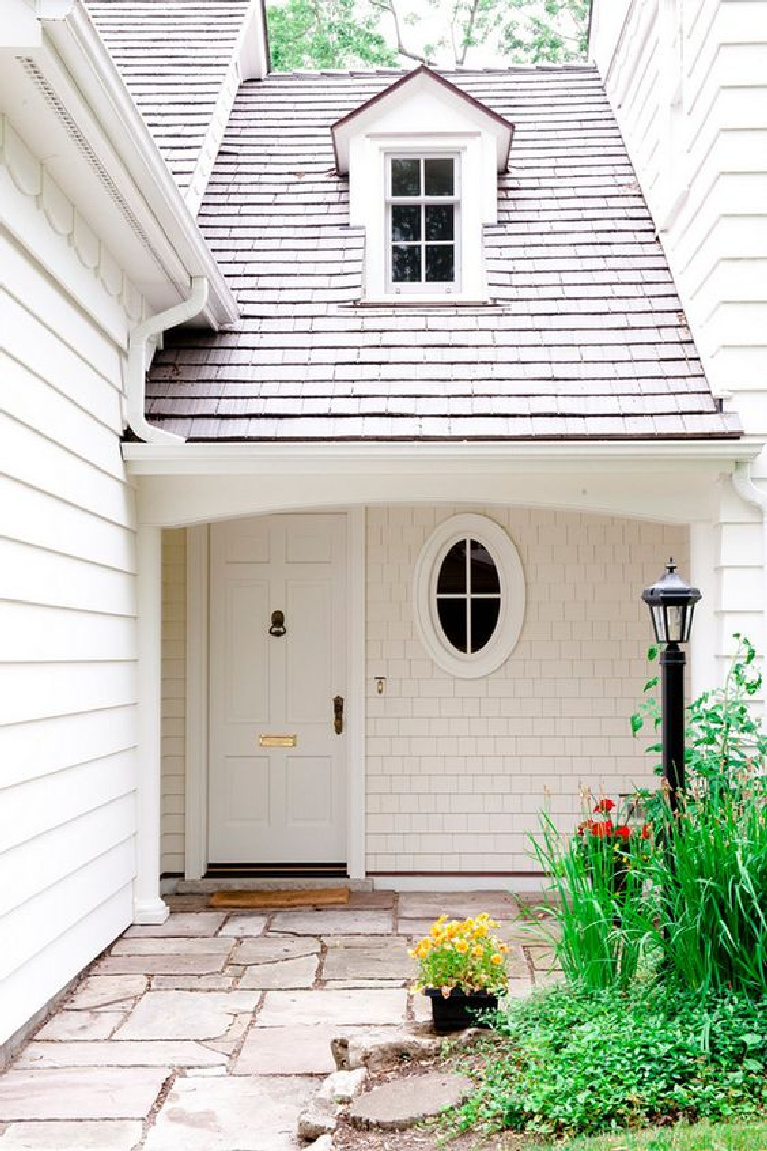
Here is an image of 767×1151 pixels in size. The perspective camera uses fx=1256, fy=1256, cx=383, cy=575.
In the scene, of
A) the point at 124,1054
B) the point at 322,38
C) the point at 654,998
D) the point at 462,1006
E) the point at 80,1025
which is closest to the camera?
the point at 654,998

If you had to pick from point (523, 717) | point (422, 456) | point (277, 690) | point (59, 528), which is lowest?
point (523, 717)

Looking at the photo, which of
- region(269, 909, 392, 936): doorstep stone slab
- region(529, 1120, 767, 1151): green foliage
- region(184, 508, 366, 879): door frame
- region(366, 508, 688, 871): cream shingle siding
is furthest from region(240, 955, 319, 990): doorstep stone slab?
region(529, 1120, 767, 1151): green foliage

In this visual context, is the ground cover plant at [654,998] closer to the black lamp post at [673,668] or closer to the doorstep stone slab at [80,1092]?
the black lamp post at [673,668]

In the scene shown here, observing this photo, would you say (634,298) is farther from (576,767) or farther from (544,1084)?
(544,1084)

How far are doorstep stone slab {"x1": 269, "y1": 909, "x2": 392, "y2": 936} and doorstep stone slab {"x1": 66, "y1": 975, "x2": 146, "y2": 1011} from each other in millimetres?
1167

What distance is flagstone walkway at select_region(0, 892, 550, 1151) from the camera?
4215 millimetres

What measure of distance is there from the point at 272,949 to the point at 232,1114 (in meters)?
2.37

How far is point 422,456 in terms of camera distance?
6871 millimetres

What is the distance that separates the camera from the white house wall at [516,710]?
8.34 metres

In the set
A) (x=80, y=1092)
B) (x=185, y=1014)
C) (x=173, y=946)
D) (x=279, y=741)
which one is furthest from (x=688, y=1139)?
(x=279, y=741)

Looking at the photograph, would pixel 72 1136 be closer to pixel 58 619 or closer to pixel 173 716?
pixel 58 619

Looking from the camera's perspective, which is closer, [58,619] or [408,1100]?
[408,1100]

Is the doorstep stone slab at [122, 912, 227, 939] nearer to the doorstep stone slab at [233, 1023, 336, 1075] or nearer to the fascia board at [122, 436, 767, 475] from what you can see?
the doorstep stone slab at [233, 1023, 336, 1075]

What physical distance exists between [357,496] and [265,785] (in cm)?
245
